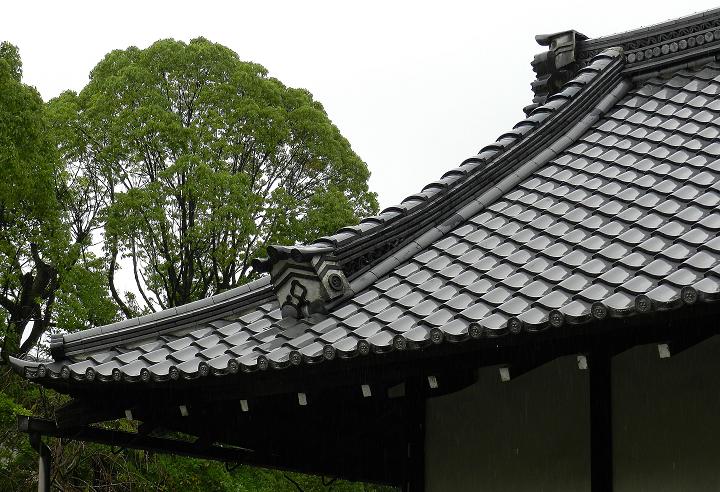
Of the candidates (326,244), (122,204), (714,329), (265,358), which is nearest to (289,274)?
(326,244)

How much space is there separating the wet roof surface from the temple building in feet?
0.05

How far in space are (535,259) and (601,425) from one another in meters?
0.91

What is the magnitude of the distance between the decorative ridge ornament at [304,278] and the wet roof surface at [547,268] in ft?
0.30

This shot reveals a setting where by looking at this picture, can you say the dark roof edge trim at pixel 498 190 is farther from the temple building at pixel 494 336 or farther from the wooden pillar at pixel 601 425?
the wooden pillar at pixel 601 425

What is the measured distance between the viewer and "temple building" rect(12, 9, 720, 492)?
14.5 ft

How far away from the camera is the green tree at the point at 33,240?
1427 cm

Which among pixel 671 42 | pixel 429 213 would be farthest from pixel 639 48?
pixel 429 213

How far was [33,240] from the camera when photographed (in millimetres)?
16250

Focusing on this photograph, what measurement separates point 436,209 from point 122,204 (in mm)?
15135

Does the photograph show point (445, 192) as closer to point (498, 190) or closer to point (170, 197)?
point (498, 190)

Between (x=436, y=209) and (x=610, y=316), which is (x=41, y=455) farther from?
(x=610, y=316)

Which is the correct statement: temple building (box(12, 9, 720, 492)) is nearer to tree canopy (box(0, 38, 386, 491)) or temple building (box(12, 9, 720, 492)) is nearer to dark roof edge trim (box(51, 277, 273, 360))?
dark roof edge trim (box(51, 277, 273, 360))

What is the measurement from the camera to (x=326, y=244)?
5.53 meters

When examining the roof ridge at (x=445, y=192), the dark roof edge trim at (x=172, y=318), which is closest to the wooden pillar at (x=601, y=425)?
the roof ridge at (x=445, y=192)
